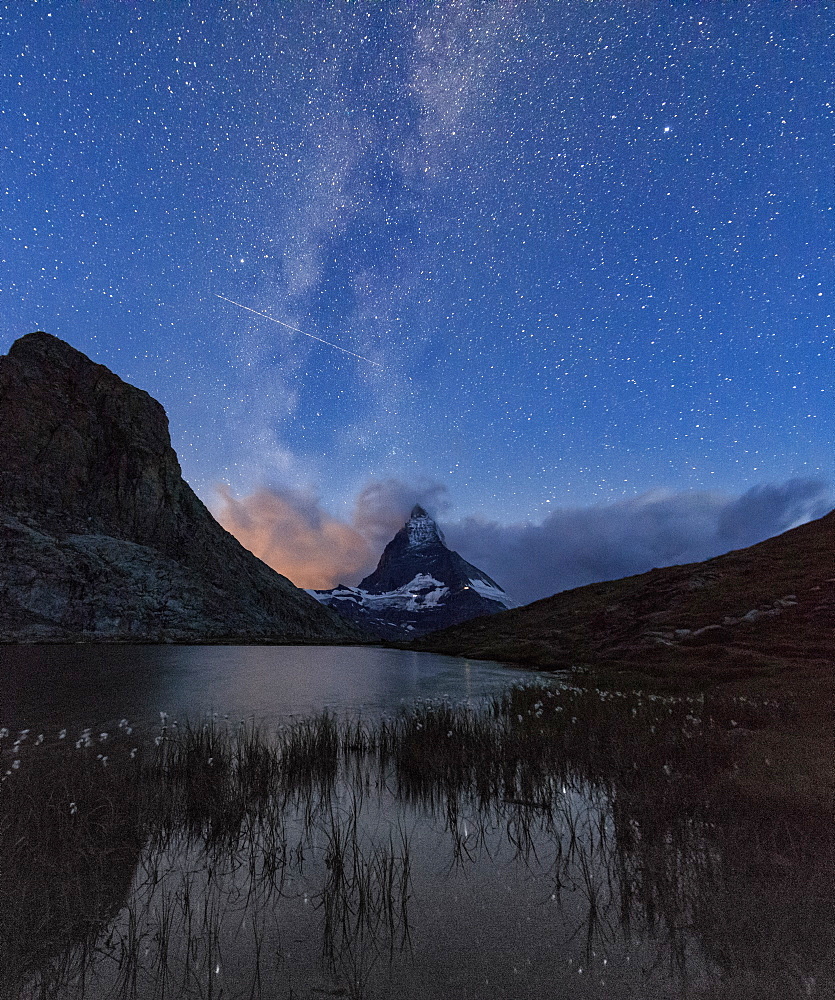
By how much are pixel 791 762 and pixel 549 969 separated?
8.33 metres

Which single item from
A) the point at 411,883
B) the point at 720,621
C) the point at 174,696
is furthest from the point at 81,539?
the point at 411,883

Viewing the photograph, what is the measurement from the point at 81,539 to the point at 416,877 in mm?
187154

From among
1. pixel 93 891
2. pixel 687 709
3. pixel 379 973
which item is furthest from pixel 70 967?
pixel 687 709

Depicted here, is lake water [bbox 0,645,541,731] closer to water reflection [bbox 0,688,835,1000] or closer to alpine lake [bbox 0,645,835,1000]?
alpine lake [bbox 0,645,835,1000]

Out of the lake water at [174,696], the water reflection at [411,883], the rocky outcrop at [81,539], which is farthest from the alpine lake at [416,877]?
the rocky outcrop at [81,539]

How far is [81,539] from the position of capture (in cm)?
15488

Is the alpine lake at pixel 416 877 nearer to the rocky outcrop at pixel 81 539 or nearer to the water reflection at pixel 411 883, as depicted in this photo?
the water reflection at pixel 411 883

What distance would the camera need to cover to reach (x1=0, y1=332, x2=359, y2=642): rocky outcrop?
13275 centimetres

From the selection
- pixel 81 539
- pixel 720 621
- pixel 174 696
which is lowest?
pixel 174 696

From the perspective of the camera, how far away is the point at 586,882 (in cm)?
604

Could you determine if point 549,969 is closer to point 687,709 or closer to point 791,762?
point 791,762

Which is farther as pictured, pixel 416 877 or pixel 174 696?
pixel 174 696

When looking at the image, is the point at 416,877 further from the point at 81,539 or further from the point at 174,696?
the point at 81,539

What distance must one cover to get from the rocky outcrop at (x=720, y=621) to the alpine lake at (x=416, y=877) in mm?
23198
